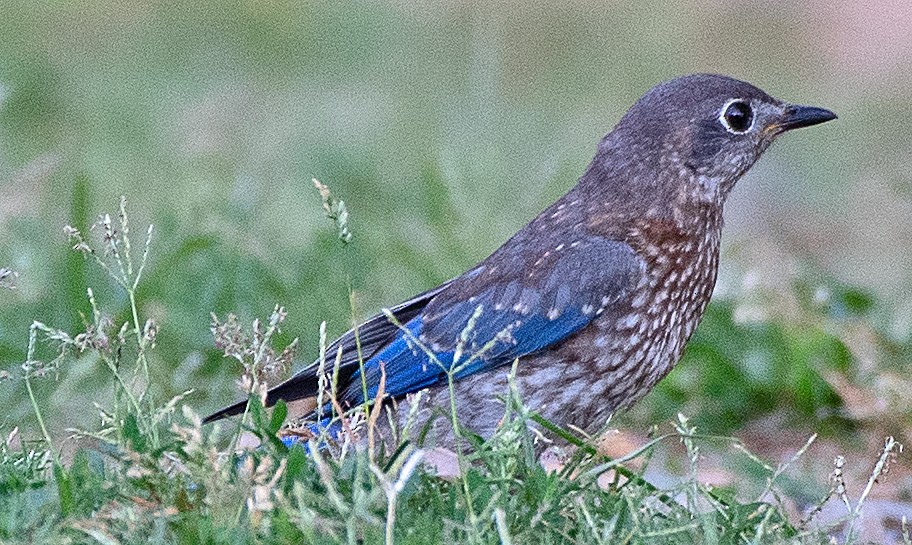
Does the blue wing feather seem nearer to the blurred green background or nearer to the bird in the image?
the bird

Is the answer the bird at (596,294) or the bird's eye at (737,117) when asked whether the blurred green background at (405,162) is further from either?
the bird's eye at (737,117)

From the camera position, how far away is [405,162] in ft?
30.8

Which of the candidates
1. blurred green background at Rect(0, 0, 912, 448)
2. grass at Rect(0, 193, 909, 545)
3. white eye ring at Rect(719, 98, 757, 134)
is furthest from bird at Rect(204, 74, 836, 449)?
grass at Rect(0, 193, 909, 545)

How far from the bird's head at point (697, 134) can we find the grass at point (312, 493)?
4.92 ft

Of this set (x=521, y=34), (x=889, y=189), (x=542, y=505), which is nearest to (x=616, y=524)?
(x=542, y=505)

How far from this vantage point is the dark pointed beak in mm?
5828

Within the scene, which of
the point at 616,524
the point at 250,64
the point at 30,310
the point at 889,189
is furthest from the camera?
the point at 250,64

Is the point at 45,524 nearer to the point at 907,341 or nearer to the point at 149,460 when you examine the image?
the point at 149,460

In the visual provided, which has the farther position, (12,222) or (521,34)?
(521,34)

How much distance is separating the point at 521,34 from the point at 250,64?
2.07 metres

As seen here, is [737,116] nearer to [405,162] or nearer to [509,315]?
[509,315]

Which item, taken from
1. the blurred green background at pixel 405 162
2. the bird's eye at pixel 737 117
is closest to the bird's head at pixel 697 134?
the bird's eye at pixel 737 117

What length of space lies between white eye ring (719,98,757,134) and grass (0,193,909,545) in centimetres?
Answer: 169

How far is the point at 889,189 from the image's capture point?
29.9 ft
